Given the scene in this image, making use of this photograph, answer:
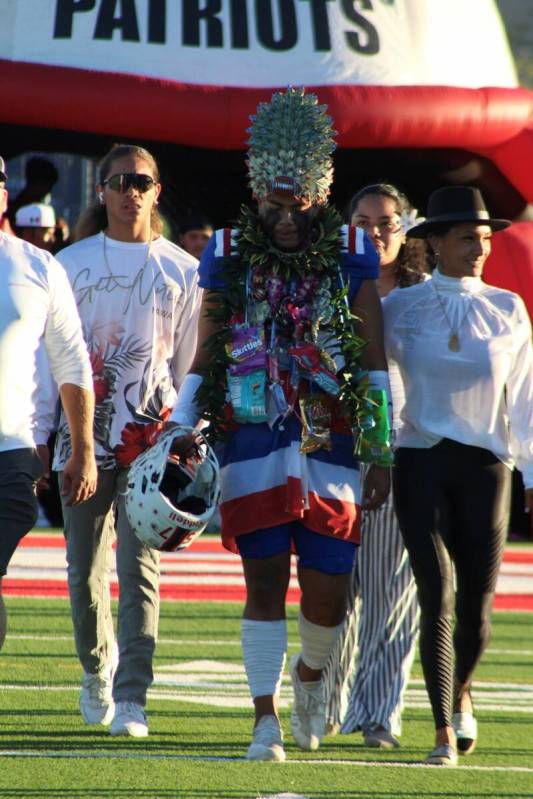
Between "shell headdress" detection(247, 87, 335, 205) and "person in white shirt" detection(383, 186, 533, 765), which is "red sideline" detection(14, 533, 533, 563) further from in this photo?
"shell headdress" detection(247, 87, 335, 205)

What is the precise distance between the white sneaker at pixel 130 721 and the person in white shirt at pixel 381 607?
82 cm

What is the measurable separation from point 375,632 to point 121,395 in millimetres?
1307

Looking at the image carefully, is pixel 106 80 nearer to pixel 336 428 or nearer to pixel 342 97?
pixel 342 97

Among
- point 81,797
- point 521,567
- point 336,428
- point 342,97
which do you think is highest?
point 342,97

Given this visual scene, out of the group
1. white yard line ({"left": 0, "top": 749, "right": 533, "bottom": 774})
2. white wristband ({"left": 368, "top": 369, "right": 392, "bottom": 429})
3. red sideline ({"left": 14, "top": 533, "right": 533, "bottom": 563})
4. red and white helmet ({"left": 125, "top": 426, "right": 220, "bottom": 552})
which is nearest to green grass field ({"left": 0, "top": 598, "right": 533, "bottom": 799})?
white yard line ({"left": 0, "top": 749, "right": 533, "bottom": 774})

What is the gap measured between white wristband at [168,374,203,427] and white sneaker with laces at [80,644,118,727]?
1149mm

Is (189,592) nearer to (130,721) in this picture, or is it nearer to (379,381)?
(130,721)

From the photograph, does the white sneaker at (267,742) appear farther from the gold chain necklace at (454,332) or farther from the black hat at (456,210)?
the black hat at (456,210)

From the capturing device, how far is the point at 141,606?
19.9ft

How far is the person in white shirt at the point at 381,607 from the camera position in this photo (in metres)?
6.24

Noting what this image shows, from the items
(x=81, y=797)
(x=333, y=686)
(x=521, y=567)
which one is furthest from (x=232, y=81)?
(x=81, y=797)

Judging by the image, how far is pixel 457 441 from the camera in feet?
19.0

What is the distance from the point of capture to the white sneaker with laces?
612 centimetres

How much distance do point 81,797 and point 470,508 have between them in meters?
1.82
